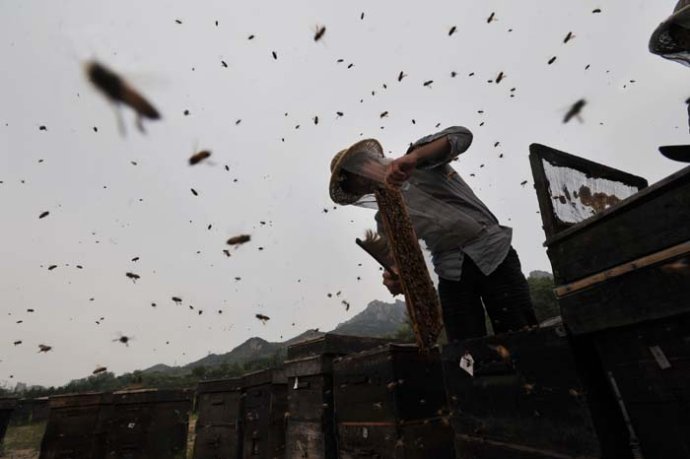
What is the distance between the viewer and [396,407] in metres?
3.80

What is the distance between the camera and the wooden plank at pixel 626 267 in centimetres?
174

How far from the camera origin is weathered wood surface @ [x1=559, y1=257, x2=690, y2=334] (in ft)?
5.67

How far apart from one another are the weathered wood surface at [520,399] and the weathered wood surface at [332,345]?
2631mm

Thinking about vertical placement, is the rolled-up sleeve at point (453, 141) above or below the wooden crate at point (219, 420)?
above

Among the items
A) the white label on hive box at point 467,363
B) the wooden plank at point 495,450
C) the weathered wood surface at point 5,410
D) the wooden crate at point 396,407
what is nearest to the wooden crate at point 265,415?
the wooden crate at point 396,407

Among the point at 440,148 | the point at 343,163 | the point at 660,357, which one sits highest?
the point at 343,163

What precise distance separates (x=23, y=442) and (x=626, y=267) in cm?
2402

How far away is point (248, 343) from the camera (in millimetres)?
83875

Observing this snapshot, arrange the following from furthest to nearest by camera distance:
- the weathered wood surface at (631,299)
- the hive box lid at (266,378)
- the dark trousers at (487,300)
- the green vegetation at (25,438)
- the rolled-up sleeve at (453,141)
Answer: the green vegetation at (25,438), the hive box lid at (266,378), the rolled-up sleeve at (453,141), the dark trousers at (487,300), the weathered wood surface at (631,299)

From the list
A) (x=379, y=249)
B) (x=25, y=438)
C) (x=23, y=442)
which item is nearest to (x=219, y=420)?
(x=379, y=249)

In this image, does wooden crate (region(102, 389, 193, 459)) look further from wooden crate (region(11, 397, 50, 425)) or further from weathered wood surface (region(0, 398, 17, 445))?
wooden crate (region(11, 397, 50, 425))

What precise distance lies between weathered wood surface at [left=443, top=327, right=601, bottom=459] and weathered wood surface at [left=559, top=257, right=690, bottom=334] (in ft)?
0.54

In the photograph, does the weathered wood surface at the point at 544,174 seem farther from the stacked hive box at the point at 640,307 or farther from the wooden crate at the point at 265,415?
the wooden crate at the point at 265,415

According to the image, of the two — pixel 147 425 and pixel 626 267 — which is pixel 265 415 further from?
pixel 626 267
